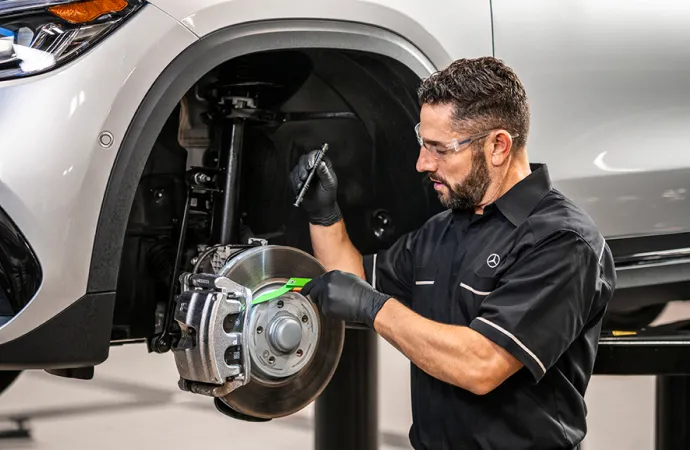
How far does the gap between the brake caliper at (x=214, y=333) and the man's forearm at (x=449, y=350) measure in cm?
25

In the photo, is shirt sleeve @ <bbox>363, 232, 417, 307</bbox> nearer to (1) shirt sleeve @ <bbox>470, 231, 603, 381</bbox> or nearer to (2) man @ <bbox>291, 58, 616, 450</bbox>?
(2) man @ <bbox>291, 58, 616, 450</bbox>

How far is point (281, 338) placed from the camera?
1.63 m

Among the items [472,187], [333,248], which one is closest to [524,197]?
[472,187]

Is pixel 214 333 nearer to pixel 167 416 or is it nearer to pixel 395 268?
pixel 395 268

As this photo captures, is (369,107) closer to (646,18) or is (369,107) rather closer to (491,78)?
(491,78)

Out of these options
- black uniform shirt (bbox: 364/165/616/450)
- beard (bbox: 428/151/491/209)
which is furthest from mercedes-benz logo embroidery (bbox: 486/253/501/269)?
beard (bbox: 428/151/491/209)

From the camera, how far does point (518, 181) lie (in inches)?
68.1

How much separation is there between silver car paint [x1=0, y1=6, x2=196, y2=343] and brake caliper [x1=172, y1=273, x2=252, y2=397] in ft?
0.77

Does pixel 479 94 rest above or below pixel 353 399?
above

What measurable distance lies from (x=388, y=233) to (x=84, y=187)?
2.80 ft

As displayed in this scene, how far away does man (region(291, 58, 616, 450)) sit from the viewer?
1.54 m

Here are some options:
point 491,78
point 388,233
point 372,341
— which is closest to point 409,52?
point 491,78

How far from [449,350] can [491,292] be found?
0.13 m

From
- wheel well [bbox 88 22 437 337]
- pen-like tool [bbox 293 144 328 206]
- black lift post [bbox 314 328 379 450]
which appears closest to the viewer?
wheel well [bbox 88 22 437 337]
